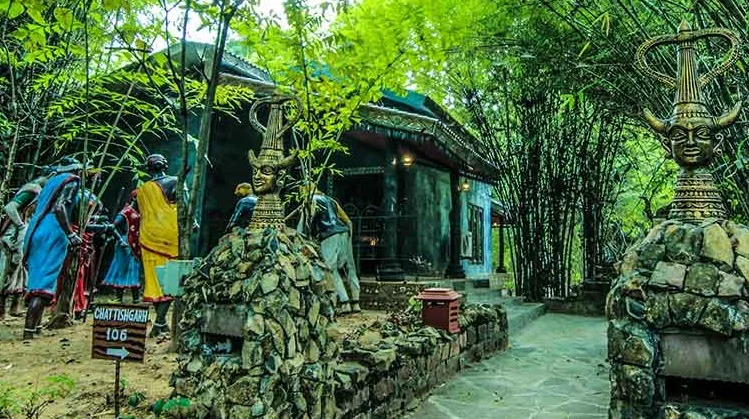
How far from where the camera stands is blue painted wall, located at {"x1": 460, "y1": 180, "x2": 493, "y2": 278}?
40.3 feet

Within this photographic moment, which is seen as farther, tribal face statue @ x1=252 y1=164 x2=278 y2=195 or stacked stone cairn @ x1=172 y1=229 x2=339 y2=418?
tribal face statue @ x1=252 y1=164 x2=278 y2=195

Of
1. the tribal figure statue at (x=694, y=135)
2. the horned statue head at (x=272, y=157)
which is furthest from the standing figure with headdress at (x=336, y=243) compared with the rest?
the tribal figure statue at (x=694, y=135)

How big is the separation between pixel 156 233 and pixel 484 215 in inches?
438

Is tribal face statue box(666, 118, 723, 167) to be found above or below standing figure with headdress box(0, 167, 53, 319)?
above

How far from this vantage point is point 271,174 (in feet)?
9.49

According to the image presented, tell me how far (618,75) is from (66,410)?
5.09 m

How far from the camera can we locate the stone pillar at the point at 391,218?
798 centimetres

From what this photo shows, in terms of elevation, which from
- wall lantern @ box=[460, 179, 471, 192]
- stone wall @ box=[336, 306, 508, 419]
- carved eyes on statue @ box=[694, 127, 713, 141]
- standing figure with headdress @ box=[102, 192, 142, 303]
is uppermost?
wall lantern @ box=[460, 179, 471, 192]

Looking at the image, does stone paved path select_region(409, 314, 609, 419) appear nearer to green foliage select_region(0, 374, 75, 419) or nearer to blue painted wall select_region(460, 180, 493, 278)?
green foliage select_region(0, 374, 75, 419)

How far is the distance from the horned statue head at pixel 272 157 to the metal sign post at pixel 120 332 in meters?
0.98

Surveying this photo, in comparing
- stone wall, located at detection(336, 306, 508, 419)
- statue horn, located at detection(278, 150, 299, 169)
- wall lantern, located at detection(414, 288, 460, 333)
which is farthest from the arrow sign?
wall lantern, located at detection(414, 288, 460, 333)

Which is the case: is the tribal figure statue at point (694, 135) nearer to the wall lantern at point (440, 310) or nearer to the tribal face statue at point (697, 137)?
the tribal face statue at point (697, 137)

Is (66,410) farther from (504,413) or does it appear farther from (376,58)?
(376,58)

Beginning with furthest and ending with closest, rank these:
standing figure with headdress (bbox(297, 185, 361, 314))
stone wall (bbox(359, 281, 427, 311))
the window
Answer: the window
stone wall (bbox(359, 281, 427, 311))
standing figure with headdress (bbox(297, 185, 361, 314))
